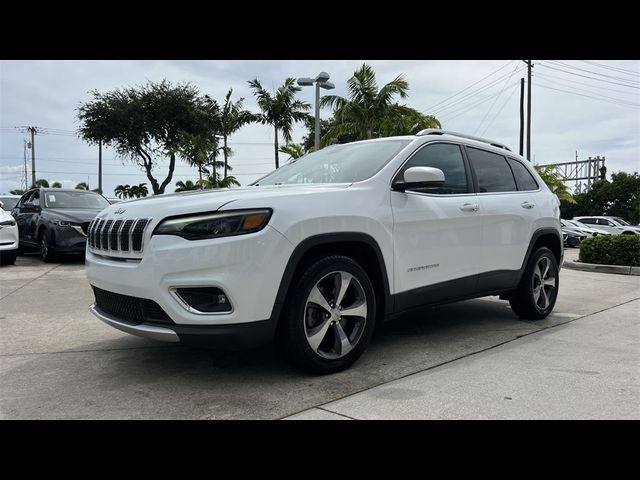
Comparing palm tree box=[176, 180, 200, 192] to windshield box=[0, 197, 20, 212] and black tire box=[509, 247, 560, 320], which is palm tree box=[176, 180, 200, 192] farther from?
black tire box=[509, 247, 560, 320]

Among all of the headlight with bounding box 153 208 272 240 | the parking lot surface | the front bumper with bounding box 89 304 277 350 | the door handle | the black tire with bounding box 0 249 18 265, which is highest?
the door handle

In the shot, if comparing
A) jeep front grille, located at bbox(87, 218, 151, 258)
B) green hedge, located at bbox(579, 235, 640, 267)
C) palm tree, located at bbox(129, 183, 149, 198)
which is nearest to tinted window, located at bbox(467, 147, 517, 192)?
jeep front grille, located at bbox(87, 218, 151, 258)

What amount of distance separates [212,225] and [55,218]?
26.9ft

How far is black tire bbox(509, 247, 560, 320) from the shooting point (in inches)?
202

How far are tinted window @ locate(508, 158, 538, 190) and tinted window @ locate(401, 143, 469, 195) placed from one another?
3.19 feet

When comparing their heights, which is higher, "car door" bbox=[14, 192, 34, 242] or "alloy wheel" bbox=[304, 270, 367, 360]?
"car door" bbox=[14, 192, 34, 242]

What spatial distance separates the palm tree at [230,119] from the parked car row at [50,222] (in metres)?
18.4

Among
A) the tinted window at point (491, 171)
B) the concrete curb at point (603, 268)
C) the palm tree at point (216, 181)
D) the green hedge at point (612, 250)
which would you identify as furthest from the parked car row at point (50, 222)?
the palm tree at point (216, 181)

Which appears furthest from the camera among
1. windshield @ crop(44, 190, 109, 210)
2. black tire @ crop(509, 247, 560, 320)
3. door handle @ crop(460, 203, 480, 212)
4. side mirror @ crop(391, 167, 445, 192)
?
windshield @ crop(44, 190, 109, 210)
